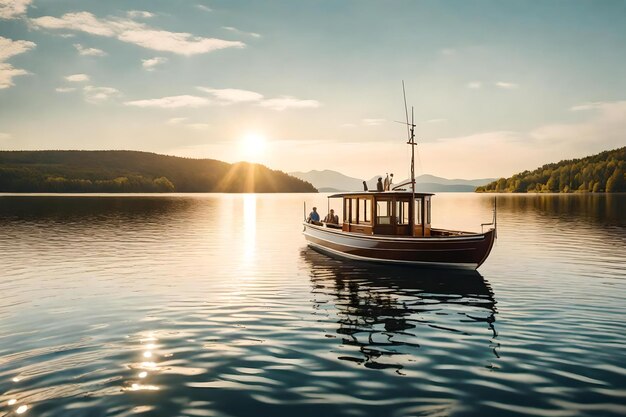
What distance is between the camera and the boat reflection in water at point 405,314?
12.1m

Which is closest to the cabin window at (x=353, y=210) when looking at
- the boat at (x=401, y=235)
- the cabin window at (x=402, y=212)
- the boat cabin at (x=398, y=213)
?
the boat at (x=401, y=235)

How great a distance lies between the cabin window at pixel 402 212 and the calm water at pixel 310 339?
3941 millimetres

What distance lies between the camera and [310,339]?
13.4m

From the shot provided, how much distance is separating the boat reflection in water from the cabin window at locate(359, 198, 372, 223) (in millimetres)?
4293

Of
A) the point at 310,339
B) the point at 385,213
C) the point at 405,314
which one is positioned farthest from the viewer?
the point at 385,213

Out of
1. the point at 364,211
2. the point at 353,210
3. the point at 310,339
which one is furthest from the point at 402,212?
the point at 310,339

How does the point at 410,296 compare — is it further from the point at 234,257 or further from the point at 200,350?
the point at 234,257

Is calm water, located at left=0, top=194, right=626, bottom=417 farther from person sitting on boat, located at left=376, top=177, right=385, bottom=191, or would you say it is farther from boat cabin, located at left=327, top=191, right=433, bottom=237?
person sitting on boat, located at left=376, top=177, right=385, bottom=191

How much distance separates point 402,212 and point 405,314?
13.4 metres

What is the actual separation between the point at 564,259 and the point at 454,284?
1223 centimetres

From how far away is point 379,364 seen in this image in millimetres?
11281

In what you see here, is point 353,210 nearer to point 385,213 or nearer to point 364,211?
point 364,211

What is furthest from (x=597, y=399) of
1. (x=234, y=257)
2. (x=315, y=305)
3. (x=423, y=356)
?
(x=234, y=257)

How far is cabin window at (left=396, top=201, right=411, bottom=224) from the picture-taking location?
2927 centimetres
